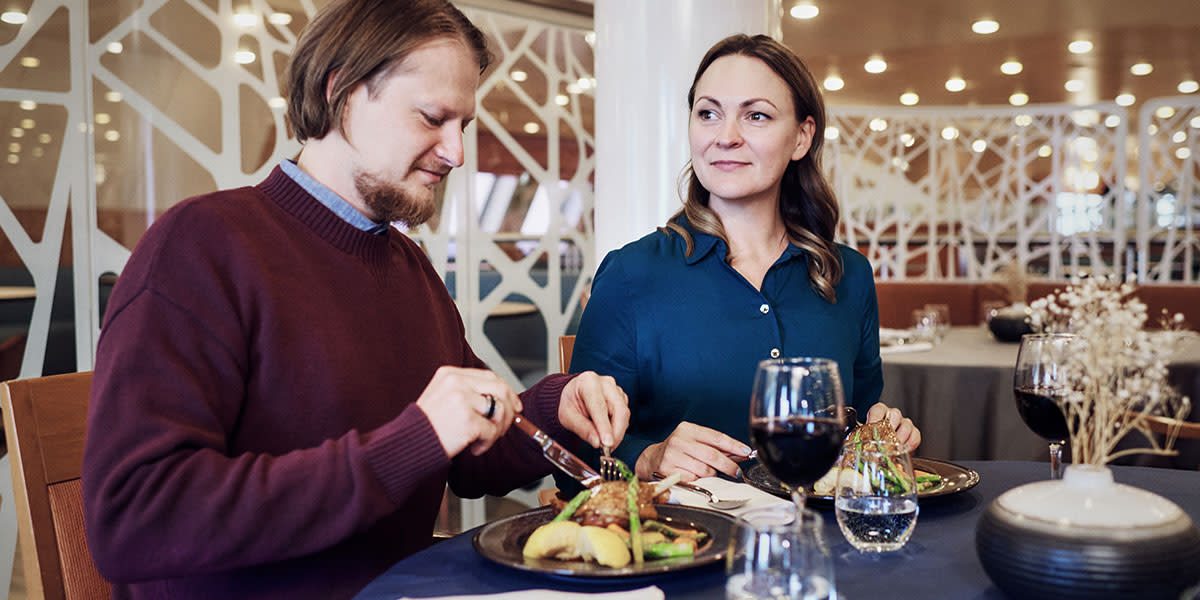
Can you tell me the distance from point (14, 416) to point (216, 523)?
55 centimetres

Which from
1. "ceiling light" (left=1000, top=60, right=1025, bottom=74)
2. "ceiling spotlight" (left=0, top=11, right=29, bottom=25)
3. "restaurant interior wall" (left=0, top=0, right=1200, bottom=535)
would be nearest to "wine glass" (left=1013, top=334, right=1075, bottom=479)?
"restaurant interior wall" (left=0, top=0, right=1200, bottom=535)

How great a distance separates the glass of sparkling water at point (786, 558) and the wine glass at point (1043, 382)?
0.63 metres

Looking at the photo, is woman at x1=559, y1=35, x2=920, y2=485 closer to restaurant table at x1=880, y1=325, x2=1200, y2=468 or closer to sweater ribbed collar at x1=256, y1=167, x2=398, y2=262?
sweater ribbed collar at x1=256, y1=167, x2=398, y2=262

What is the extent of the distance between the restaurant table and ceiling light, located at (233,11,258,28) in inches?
113

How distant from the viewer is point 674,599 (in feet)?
3.31

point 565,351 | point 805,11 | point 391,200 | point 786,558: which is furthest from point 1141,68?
point 786,558

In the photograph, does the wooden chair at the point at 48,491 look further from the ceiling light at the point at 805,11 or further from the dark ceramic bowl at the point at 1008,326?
the ceiling light at the point at 805,11

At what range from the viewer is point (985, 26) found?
747 centimetres

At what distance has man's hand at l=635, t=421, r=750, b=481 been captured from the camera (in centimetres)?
153

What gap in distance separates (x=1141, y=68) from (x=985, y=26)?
2951mm

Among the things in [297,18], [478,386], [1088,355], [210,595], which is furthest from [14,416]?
[297,18]

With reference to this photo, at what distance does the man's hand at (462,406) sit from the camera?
1145 millimetres

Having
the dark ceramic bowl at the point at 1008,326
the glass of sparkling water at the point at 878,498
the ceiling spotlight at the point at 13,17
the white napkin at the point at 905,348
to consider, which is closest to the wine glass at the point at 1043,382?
the glass of sparkling water at the point at 878,498

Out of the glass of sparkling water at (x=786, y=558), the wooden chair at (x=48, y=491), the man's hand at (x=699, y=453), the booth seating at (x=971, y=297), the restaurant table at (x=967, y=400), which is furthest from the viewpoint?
the booth seating at (x=971, y=297)
